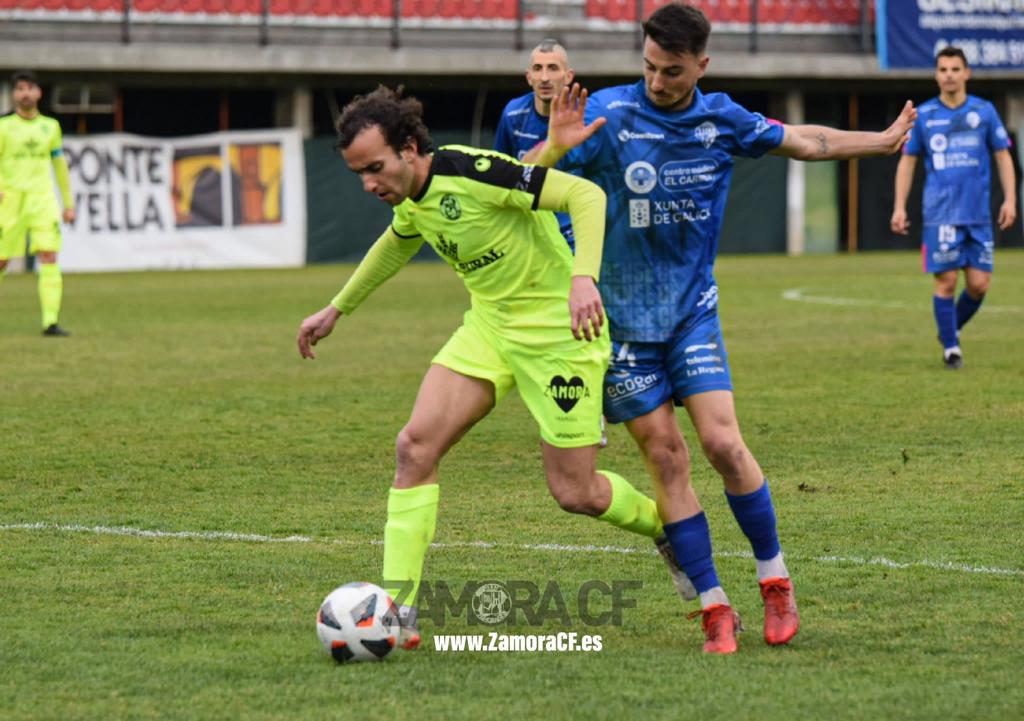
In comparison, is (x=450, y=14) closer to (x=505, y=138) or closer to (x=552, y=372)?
(x=505, y=138)

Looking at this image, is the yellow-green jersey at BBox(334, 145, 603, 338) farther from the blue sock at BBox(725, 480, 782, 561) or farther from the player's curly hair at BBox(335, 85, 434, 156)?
the blue sock at BBox(725, 480, 782, 561)

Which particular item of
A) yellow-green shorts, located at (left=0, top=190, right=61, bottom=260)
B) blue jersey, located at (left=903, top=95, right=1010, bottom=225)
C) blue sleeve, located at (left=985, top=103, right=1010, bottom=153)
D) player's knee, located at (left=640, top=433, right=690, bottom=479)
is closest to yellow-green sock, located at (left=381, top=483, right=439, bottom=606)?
player's knee, located at (left=640, top=433, right=690, bottom=479)

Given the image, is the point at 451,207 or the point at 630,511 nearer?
the point at 451,207

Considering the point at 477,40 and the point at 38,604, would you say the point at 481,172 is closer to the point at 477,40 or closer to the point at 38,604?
the point at 38,604

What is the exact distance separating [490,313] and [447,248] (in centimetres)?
23

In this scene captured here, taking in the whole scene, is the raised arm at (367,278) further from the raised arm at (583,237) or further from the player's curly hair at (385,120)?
the raised arm at (583,237)

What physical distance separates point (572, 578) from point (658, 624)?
0.64m

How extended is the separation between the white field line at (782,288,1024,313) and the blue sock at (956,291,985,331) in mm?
4962

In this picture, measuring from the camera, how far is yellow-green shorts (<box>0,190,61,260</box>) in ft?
54.7

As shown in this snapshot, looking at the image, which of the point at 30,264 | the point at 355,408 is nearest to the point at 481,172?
A: the point at 355,408

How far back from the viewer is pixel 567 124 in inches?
208

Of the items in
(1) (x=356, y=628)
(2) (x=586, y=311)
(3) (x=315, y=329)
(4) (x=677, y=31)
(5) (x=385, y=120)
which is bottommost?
(1) (x=356, y=628)

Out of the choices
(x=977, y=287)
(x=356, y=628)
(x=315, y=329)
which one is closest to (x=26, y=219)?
(x=977, y=287)

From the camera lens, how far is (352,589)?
5.10 meters
